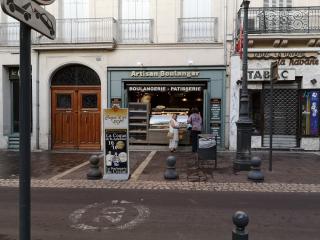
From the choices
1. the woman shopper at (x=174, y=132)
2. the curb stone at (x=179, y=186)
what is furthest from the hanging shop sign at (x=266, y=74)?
the curb stone at (x=179, y=186)

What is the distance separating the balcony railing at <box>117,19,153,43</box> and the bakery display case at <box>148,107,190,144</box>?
299cm

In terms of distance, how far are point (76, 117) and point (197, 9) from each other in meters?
6.70

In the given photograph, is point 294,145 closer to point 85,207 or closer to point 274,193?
point 274,193

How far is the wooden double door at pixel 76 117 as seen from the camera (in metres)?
17.2

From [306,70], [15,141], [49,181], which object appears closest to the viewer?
[49,181]

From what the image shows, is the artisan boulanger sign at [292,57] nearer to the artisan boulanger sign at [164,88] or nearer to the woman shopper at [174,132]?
the artisan boulanger sign at [164,88]

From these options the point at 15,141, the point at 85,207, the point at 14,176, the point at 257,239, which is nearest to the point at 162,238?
the point at 257,239

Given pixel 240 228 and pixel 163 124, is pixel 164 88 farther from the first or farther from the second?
pixel 240 228

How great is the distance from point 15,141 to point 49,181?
826cm

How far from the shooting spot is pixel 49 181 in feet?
33.3

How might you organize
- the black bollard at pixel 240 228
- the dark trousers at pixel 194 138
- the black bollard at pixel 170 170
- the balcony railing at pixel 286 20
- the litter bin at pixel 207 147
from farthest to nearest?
the balcony railing at pixel 286 20, the dark trousers at pixel 194 138, the litter bin at pixel 207 147, the black bollard at pixel 170 170, the black bollard at pixel 240 228

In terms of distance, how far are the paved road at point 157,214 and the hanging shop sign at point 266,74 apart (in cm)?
813

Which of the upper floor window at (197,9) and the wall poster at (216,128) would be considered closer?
the wall poster at (216,128)

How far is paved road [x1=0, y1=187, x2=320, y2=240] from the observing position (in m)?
5.98
